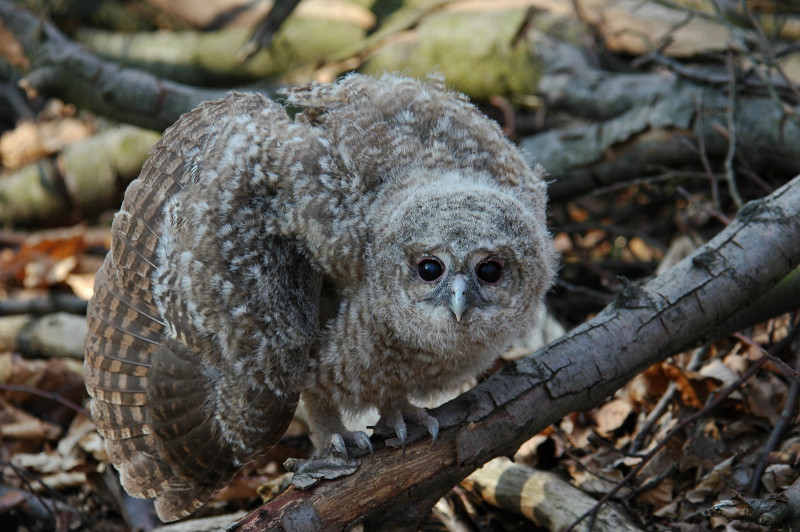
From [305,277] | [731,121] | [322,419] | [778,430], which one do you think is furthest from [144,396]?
[731,121]

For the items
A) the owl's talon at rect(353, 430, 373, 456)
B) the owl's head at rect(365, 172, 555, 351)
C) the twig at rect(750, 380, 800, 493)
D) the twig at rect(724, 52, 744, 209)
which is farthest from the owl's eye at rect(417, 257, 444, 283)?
the twig at rect(724, 52, 744, 209)

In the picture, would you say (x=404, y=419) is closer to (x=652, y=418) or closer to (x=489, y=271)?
(x=489, y=271)

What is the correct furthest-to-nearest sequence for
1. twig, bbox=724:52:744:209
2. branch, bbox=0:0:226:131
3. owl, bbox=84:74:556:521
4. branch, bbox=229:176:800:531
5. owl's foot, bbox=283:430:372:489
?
branch, bbox=0:0:226:131 < twig, bbox=724:52:744:209 < owl, bbox=84:74:556:521 < branch, bbox=229:176:800:531 < owl's foot, bbox=283:430:372:489

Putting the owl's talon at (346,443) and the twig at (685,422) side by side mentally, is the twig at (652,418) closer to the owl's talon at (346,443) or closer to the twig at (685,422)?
the twig at (685,422)

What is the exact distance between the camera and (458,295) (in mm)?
2814

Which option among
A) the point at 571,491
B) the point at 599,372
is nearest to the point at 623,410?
the point at 571,491

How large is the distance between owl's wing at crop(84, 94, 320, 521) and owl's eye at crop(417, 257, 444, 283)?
0.46 m

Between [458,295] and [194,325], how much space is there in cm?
105

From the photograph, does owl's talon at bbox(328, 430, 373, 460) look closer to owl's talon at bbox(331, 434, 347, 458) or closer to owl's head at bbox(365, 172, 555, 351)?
owl's talon at bbox(331, 434, 347, 458)

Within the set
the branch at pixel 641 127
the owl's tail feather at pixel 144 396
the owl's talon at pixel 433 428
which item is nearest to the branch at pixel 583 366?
the owl's talon at pixel 433 428

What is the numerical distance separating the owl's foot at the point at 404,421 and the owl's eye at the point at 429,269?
19.6 inches

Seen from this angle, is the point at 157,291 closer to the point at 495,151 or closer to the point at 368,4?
the point at 495,151

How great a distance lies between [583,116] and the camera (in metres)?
5.43

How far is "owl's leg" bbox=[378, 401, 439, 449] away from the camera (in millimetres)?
2855
